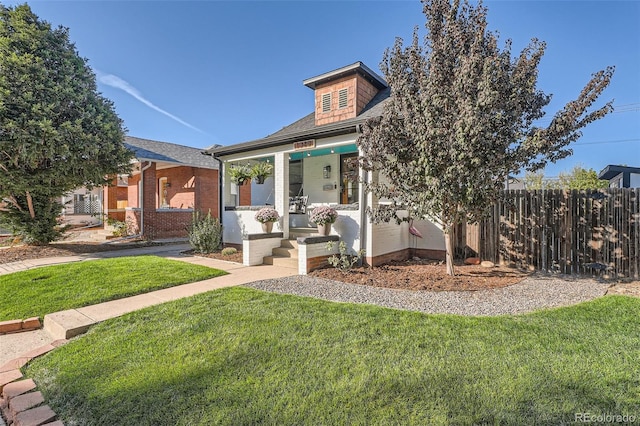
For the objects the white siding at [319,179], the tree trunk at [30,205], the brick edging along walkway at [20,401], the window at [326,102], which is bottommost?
the brick edging along walkway at [20,401]

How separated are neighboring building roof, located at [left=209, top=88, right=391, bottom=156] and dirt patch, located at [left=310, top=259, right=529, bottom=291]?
139 inches

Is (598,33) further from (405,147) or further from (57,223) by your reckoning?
(57,223)

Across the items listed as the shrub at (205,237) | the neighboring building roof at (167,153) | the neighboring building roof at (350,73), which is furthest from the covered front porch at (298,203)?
the neighboring building roof at (167,153)

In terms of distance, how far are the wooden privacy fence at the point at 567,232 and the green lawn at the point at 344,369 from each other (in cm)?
321

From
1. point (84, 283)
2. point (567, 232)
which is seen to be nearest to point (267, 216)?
point (84, 283)

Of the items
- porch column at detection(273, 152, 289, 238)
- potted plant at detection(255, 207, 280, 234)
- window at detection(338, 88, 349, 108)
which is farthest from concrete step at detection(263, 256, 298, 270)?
window at detection(338, 88, 349, 108)

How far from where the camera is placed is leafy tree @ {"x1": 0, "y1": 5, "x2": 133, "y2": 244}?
9086mm

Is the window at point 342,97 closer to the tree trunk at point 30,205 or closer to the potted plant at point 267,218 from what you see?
the potted plant at point 267,218

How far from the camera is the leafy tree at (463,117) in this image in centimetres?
529

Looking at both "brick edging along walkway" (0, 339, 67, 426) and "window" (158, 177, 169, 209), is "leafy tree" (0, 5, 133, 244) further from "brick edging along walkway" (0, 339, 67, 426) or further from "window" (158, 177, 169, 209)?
"brick edging along walkway" (0, 339, 67, 426)

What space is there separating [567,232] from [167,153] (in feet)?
59.3

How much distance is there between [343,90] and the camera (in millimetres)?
10969

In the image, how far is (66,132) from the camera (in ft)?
31.6

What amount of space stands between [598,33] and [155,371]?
1457 centimetres
